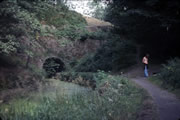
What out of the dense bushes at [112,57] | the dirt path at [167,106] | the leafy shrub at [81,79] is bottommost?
the dirt path at [167,106]

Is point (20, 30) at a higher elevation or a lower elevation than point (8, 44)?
higher

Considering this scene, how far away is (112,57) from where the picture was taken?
21125mm

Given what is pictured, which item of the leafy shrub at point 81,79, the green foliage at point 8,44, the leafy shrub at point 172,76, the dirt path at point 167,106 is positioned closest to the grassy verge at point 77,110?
the dirt path at point 167,106

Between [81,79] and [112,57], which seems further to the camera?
[112,57]

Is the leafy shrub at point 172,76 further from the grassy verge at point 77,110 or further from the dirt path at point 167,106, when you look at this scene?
the grassy verge at point 77,110

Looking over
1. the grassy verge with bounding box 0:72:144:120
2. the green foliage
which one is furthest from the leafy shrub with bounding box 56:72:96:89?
the green foliage

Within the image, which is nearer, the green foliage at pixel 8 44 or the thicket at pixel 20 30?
the green foliage at pixel 8 44

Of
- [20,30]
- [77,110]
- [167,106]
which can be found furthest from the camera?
[20,30]

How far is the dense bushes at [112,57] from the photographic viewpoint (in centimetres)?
1964

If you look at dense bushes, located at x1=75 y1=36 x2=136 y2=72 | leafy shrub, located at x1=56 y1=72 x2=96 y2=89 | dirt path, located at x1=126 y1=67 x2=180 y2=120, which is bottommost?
dirt path, located at x1=126 y1=67 x2=180 y2=120

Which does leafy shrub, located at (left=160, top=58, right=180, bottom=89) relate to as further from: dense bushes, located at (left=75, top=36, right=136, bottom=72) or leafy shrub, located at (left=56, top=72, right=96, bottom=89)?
dense bushes, located at (left=75, top=36, right=136, bottom=72)

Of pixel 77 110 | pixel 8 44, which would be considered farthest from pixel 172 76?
pixel 8 44

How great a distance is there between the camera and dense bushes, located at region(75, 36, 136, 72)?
19.6 metres

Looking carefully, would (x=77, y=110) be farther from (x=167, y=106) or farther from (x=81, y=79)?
(x=81, y=79)
